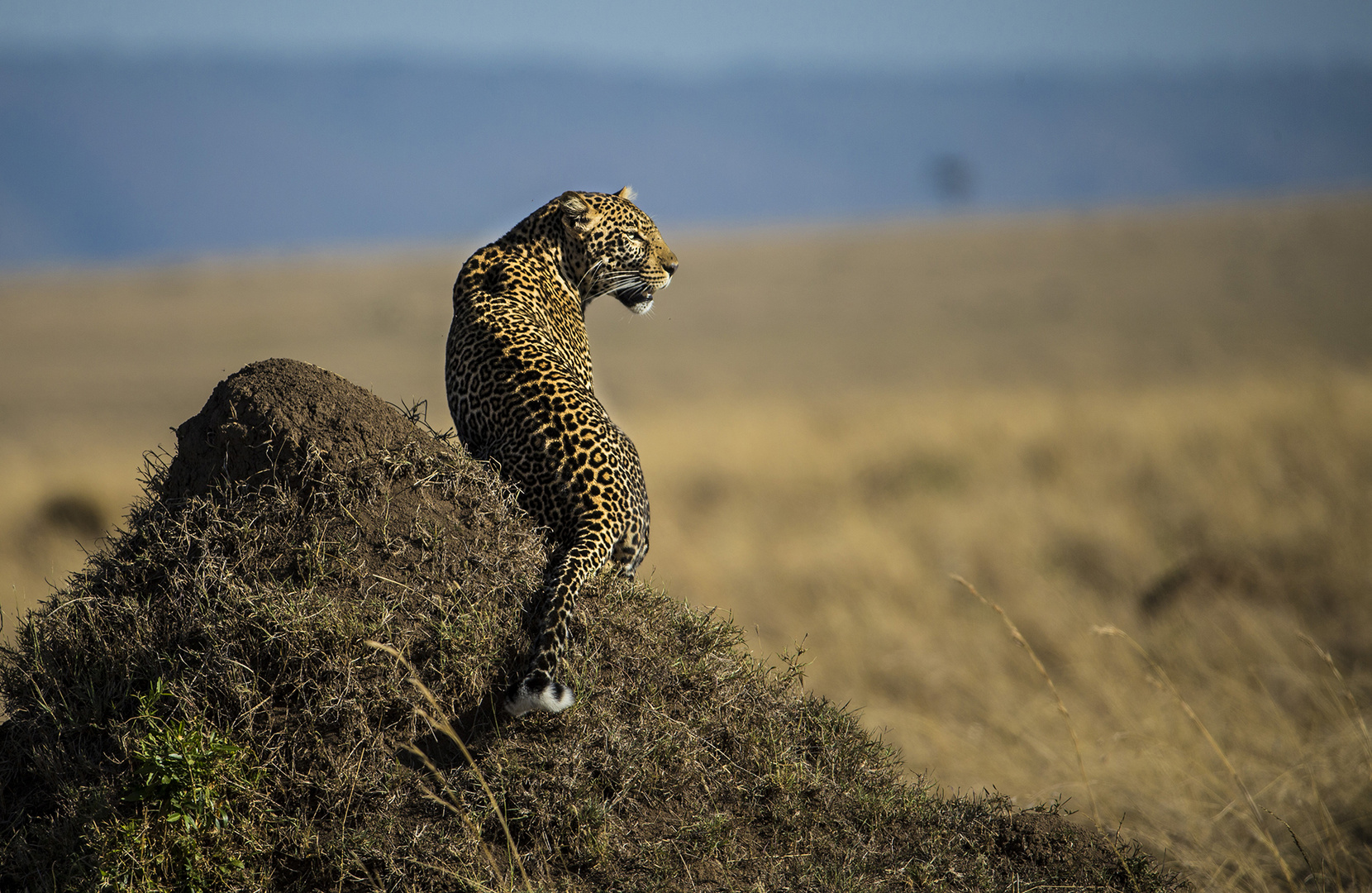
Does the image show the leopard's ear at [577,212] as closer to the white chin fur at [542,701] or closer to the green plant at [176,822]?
the white chin fur at [542,701]

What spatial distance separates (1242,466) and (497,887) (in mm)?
16151

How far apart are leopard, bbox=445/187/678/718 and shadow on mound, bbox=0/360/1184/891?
184 millimetres

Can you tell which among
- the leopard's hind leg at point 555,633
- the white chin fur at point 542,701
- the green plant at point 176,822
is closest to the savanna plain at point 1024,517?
the green plant at point 176,822

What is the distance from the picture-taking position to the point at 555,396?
493 cm

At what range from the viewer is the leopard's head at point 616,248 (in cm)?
600

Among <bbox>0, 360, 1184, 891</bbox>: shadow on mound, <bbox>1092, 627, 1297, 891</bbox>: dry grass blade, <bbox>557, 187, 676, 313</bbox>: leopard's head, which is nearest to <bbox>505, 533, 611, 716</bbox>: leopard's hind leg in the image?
<bbox>0, 360, 1184, 891</bbox>: shadow on mound

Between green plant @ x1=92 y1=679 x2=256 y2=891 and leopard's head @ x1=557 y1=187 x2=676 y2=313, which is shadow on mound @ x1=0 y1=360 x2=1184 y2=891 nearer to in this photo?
green plant @ x1=92 y1=679 x2=256 y2=891

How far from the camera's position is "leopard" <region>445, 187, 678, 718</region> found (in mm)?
4348

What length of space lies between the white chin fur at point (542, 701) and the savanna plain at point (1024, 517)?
1959mm

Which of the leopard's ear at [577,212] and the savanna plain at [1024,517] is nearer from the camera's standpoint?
the leopard's ear at [577,212]

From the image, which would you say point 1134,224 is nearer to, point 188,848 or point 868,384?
point 868,384

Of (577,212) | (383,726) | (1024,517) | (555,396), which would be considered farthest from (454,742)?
(1024,517)

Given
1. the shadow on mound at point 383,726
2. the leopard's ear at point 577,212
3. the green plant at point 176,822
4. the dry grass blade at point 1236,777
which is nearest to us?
the green plant at point 176,822

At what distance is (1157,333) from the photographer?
44375 mm
